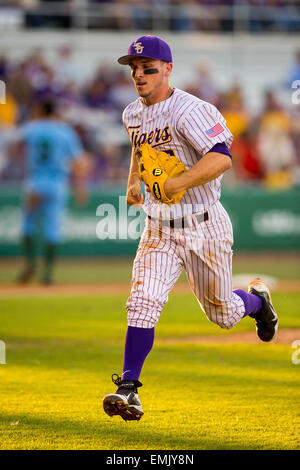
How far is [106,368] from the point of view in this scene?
6.48 m

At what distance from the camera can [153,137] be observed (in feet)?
15.8

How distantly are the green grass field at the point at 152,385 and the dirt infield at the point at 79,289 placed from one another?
170 centimetres

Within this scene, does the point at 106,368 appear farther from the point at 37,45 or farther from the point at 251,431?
the point at 37,45

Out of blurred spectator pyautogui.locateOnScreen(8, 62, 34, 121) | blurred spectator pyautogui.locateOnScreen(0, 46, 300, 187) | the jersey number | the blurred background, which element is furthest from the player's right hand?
blurred spectator pyautogui.locateOnScreen(8, 62, 34, 121)

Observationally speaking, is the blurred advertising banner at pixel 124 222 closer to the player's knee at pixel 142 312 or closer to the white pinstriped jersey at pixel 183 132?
the white pinstriped jersey at pixel 183 132

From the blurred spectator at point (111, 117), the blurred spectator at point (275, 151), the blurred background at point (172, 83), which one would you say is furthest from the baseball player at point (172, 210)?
the blurred spectator at point (275, 151)

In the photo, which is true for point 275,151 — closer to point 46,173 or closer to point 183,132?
point 46,173

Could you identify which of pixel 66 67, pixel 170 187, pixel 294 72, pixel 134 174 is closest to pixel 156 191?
pixel 170 187

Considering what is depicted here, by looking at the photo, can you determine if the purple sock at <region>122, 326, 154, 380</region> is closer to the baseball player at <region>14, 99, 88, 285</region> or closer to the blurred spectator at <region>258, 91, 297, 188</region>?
the baseball player at <region>14, 99, 88, 285</region>

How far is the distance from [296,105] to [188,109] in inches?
590

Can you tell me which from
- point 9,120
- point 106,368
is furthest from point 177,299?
point 9,120

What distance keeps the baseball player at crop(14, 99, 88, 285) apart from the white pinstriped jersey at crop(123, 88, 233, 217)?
7.70 meters

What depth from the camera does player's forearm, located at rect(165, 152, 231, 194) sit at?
4.53 m

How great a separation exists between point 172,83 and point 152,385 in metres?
14.7
